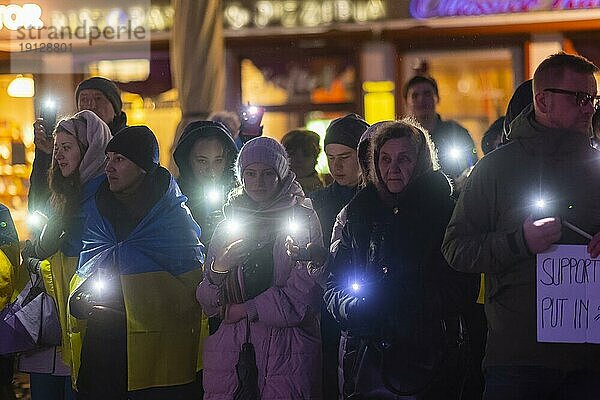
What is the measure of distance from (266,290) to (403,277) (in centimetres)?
77

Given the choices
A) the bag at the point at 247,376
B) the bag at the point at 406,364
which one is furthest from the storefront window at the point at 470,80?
the bag at the point at 406,364

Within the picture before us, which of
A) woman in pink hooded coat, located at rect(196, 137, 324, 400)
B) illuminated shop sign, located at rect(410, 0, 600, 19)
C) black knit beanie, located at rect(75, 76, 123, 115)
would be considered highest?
illuminated shop sign, located at rect(410, 0, 600, 19)

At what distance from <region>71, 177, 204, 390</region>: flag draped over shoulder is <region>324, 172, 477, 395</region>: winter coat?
3.33ft

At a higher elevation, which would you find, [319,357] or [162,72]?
[162,72]

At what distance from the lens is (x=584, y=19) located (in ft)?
38.2

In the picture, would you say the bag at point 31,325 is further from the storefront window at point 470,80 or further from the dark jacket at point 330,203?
the storefront window at point 470,80

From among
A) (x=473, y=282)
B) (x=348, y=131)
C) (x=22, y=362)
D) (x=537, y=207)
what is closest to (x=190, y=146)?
(x=348, y=131)

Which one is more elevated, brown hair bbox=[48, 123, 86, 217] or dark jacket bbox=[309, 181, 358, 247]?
brown hair bbox=[48, 123, 86, 217]

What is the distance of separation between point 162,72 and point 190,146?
6010 mm

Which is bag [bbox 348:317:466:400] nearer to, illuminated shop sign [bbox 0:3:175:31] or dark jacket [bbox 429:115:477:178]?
dark jacket [bbox 429:115:477:178]

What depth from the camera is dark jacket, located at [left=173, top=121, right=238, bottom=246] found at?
646 cm

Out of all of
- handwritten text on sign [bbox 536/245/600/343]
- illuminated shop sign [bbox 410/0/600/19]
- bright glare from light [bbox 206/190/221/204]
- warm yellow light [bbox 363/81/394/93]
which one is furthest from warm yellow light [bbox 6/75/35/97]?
handwritten text on sign [bbox 536/245/600/343]

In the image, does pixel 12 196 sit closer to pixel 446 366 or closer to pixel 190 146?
pixel 190 146

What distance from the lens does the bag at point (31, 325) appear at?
624 cm
